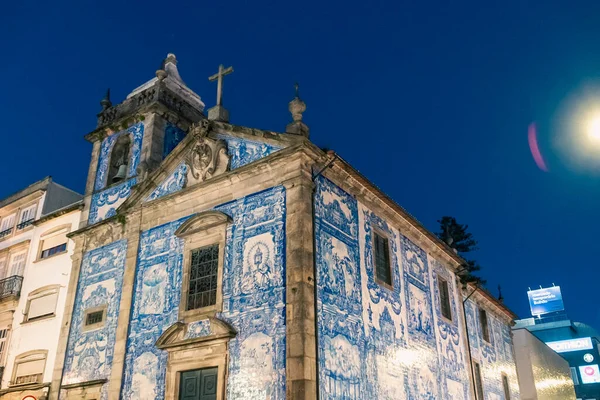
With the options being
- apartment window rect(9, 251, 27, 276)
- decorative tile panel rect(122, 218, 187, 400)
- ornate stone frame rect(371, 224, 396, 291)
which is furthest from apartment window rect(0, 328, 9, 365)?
ornate stone frame rect(371, 224, 396, 291)

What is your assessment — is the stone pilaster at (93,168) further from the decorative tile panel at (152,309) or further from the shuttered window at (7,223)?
the shuttered window at (7,223)

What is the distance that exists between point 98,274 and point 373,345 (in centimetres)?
722

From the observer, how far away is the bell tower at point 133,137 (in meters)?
16.3

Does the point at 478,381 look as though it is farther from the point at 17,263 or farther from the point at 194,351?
the point at 17,263

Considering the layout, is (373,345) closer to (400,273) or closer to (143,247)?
(400,273)

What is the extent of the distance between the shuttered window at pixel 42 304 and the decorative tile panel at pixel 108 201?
7.76 ft

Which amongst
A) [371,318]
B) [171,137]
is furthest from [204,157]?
[371,318]

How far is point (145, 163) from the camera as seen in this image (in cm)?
1579

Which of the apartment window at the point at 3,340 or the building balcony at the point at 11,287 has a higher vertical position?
the building balcony at the point at 11,287

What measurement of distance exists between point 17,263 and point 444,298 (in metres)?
13.4

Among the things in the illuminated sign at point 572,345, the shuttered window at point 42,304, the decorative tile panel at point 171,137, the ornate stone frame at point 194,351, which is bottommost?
the ornate stone frame at point 194,351

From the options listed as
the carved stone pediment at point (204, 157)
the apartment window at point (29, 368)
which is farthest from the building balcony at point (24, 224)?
the carved stone pediment at point (204, 157)

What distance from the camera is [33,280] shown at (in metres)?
17.6

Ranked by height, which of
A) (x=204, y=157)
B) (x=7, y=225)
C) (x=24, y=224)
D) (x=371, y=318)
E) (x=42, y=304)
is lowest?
(x=371, y=318)
